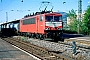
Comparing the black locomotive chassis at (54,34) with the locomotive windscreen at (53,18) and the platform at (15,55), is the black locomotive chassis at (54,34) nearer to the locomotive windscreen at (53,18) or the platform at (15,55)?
the locomotive windscreen at (53,18)

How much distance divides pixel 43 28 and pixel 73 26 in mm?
75462

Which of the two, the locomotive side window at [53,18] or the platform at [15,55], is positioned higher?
the locomotive side window at [53,18]

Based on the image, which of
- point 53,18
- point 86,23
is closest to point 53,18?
point 53,18

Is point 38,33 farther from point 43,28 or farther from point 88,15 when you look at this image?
point 88,15

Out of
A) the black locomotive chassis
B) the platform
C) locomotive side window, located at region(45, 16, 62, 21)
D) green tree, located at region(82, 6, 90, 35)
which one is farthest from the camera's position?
green tree, located at region(82, 6, 90, 35)

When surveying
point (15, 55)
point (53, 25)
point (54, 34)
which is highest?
point (53, 25)

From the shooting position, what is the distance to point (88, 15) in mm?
66438

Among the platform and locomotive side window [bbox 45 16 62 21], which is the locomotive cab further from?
the platform

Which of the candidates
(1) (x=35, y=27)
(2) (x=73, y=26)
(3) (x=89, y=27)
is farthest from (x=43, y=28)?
(2) (x=73, y=26)

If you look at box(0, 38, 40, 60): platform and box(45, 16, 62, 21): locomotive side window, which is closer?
box(0, 38, 40, 60): platform

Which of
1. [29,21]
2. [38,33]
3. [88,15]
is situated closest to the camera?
[38,33]

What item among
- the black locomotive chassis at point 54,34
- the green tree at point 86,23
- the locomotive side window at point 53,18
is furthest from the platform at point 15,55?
the green tree at point 86,23

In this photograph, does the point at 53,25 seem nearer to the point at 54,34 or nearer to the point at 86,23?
the point at 54,34

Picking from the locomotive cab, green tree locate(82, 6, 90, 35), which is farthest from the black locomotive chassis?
green tree locate(82, 6, 90, 35)
